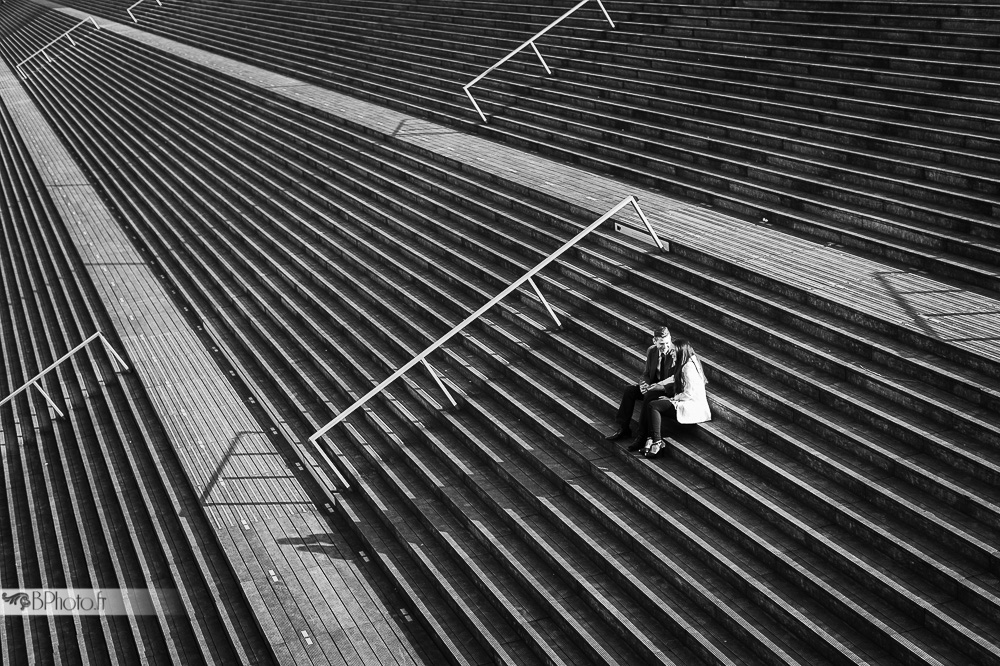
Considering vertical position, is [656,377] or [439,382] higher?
[656,377]

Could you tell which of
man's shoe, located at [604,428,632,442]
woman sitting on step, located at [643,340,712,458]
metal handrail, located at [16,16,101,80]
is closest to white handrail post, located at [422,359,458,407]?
man's shoe, located at [604,428,632,442]

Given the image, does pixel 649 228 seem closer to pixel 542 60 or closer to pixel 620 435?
pixel 620 435

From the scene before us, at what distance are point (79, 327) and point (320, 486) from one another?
19.3 feet

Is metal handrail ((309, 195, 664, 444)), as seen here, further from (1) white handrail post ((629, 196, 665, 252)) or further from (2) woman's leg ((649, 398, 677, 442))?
(2) woman's leg ((649, 398, 677, 442))

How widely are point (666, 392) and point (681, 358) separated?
0.99ft

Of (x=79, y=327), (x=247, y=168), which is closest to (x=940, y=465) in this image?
(x=79, y=327)

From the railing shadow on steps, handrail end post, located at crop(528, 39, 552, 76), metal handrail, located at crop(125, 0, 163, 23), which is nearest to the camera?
the railing shadow on steps

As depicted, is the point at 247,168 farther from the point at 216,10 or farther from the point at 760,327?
the point at 216,10

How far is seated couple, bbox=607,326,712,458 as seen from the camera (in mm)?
7207

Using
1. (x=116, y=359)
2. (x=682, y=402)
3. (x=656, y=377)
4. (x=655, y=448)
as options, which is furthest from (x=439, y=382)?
(x=116, y=359)

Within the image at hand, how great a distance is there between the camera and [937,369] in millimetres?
6766

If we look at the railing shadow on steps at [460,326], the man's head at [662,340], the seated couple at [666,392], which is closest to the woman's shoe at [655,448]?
the seated couple at [666,392]

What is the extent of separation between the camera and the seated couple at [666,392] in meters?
7.21

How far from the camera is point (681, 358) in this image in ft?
23.6
